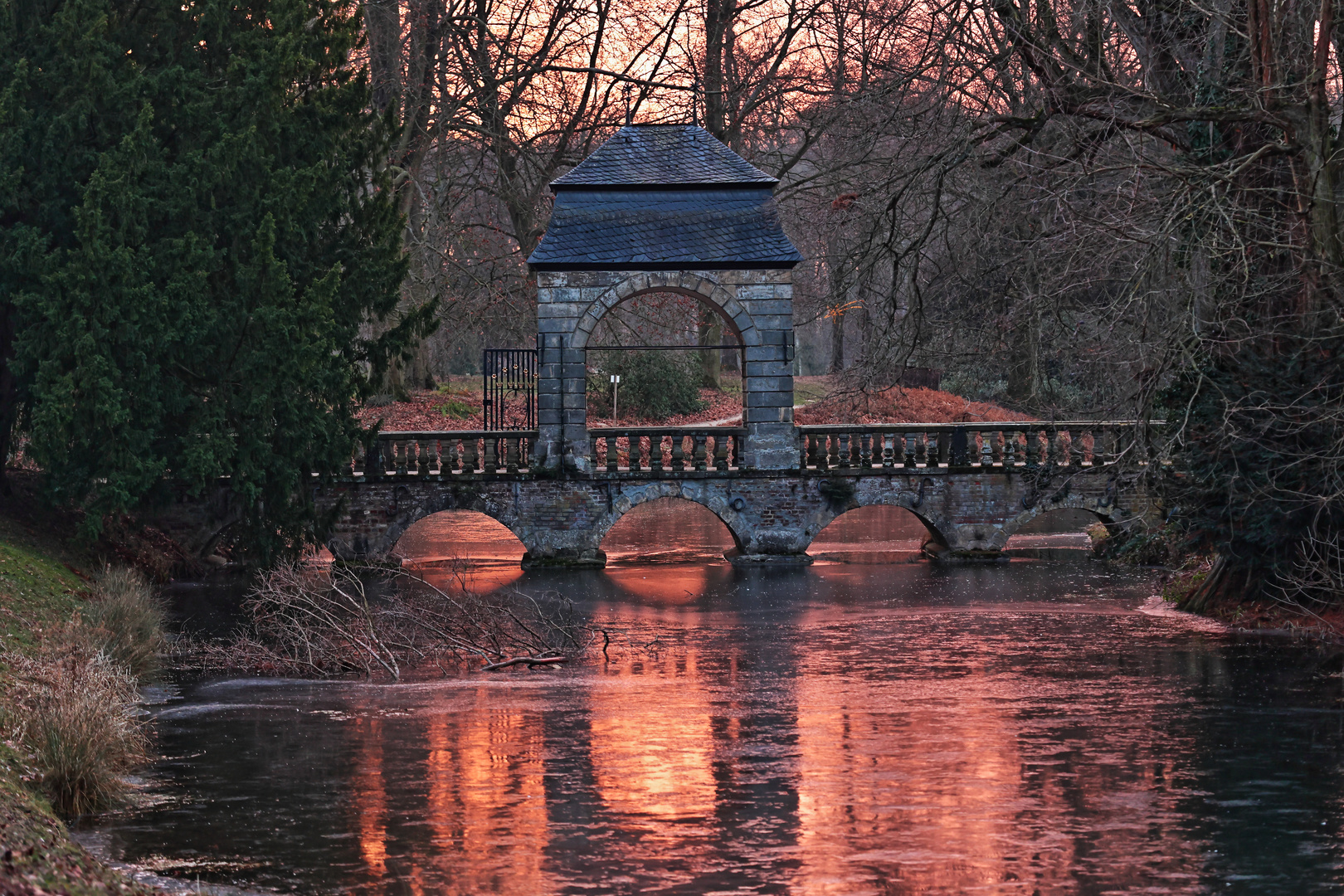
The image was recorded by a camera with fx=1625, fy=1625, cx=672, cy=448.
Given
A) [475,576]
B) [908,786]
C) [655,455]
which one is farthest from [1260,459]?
[475,576]

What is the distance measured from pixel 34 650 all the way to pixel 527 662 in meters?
4.77

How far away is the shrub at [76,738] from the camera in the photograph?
10.5m

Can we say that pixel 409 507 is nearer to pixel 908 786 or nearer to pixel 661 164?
Answer: pixel 661 164

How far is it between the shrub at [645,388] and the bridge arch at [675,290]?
13224 mm

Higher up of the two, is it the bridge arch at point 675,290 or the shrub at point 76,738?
the bridge arch at point 675,290

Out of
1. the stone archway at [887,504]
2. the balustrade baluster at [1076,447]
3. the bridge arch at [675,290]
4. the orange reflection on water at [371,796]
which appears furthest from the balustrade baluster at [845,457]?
the orange reflection on water at [371,796]

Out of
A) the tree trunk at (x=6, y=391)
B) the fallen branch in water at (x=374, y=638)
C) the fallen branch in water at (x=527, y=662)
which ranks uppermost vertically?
the tree trunk at (x=6, y=391)

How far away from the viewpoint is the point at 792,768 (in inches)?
461

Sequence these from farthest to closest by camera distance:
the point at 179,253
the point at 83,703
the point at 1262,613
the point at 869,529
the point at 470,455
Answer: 1. the point at 869,529
2. the point at 470,455
3. the point at 179,253
4. the point at 1262,613
5. the point at 83,703

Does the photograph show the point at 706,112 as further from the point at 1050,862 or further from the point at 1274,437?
the point at 1050,862

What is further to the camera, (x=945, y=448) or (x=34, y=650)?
(x=945, y=448)

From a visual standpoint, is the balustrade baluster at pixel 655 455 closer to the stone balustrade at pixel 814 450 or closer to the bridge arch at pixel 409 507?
the stone balustrade at pixel 814 450

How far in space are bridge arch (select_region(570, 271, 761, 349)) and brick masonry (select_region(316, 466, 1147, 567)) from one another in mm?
2116

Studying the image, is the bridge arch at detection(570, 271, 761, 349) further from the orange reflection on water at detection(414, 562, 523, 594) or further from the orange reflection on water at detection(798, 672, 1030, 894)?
the orange reflection on water at detection(798, 672, 1030, 894)
